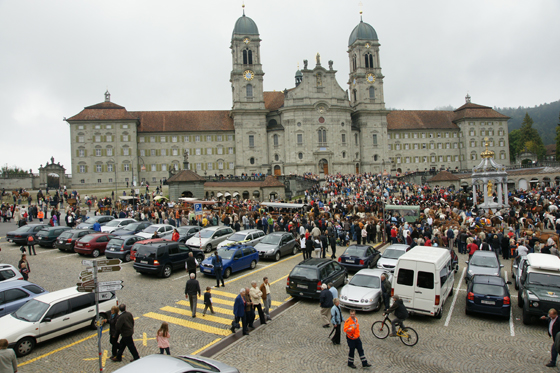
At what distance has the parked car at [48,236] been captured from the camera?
77.9 ft

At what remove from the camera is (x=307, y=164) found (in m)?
70.6

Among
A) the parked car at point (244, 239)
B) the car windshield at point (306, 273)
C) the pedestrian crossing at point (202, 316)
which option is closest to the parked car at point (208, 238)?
the parked car at point (244, 239)

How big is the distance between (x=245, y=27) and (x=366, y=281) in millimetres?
68069

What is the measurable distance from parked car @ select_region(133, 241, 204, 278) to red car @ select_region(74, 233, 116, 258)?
16.5 ft

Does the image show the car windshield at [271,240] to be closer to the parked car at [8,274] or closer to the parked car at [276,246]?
the parked car at [276,246]

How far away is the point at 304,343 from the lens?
1096 cm

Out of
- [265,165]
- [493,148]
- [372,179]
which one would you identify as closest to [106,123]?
[265,165]

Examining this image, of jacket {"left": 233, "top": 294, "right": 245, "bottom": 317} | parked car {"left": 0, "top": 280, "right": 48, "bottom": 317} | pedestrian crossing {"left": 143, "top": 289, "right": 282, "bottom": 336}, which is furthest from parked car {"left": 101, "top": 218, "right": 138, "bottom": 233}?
jacket {"left": 233, "top": 294, "right": 245, "bottom": 317}

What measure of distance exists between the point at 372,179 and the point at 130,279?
4309cm

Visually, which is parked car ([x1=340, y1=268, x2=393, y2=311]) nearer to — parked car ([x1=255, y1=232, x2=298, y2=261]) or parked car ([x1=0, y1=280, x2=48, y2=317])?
parked car ([x1=255, y1=232, x2=298, y2=261])

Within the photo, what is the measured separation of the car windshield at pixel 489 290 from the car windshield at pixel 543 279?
1097 mm

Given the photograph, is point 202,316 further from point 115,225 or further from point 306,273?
point 115,225

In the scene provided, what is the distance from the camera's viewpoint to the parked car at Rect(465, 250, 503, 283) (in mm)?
15169

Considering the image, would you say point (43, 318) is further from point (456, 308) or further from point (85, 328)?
point (456, 308)
